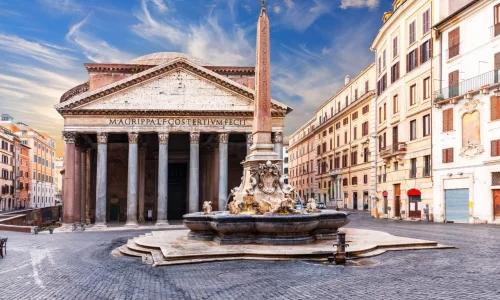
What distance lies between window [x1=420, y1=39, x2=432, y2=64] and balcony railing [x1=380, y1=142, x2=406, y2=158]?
612 centimetres

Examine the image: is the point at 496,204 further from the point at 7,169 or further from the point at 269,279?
the point at 7,169

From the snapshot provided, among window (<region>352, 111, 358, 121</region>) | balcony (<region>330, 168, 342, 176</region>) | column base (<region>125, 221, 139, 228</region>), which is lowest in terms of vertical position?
column base (<region>125, 221, 139, 228</region>)

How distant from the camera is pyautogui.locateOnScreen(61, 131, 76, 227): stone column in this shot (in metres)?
33.7

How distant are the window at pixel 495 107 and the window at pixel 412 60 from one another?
8.24m

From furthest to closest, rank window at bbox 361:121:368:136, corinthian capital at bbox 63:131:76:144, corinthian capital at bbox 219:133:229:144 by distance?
window at bbox 361:121:368:136 → corinthian capital at bbox 219:133:229:144 → corinthian capital at bbox 63:131:76:144

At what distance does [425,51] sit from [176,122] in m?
17.7

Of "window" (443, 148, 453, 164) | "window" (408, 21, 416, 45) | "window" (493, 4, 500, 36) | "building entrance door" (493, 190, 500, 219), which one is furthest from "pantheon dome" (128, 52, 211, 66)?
Answer: "building entrance door" (493, 190, 500, 219)

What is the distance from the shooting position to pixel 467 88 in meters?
28.5

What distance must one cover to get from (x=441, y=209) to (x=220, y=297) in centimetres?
2559

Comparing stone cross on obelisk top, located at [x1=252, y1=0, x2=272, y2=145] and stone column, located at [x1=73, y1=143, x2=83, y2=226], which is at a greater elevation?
stone cross on obelisk top, located at [x1=252, y1=0, x2=272, y2=145]

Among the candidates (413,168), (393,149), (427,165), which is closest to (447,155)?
(427,165)

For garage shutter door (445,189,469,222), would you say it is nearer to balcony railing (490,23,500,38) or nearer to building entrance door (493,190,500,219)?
building entrance door (493,190,500,219)

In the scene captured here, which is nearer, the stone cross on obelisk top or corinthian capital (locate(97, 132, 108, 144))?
the stone cross on obelisk top

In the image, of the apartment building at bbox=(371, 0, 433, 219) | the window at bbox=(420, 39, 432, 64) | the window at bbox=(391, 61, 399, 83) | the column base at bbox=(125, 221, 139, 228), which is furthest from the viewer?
the window at bbox=(391, 61, 399, 83)
